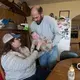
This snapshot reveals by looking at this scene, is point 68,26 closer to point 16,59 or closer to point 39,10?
point 39,10

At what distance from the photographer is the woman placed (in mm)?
1716

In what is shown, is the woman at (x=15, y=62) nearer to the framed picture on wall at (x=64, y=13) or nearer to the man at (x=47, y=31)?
the man at (x=47, y=31)

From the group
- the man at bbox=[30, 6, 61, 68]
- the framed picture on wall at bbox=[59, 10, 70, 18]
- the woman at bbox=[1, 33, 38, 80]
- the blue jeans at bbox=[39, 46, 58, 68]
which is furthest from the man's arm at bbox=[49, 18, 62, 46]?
the framed picture on wall at bbox=[59, 10, 70, 18]

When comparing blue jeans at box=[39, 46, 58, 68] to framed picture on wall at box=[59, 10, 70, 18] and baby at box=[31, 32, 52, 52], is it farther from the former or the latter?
framed picture on wall at box=[59, 10, 70, 18]

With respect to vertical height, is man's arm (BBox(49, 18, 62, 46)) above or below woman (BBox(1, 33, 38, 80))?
above

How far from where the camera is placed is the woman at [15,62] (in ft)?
5.63

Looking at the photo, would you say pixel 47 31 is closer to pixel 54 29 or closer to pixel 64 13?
pixel 54 29

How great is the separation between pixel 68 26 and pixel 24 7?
1.65 metres

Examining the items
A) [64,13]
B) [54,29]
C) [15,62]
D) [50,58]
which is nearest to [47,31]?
[54,29]

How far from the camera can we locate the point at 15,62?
1710mm

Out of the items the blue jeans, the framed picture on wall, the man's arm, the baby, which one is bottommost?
the blue jeans

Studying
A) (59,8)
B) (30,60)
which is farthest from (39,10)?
(59,8)

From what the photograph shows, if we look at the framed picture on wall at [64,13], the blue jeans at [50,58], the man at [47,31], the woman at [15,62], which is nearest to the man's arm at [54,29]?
the man at [47,31]

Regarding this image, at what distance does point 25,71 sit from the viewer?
1.83 m
